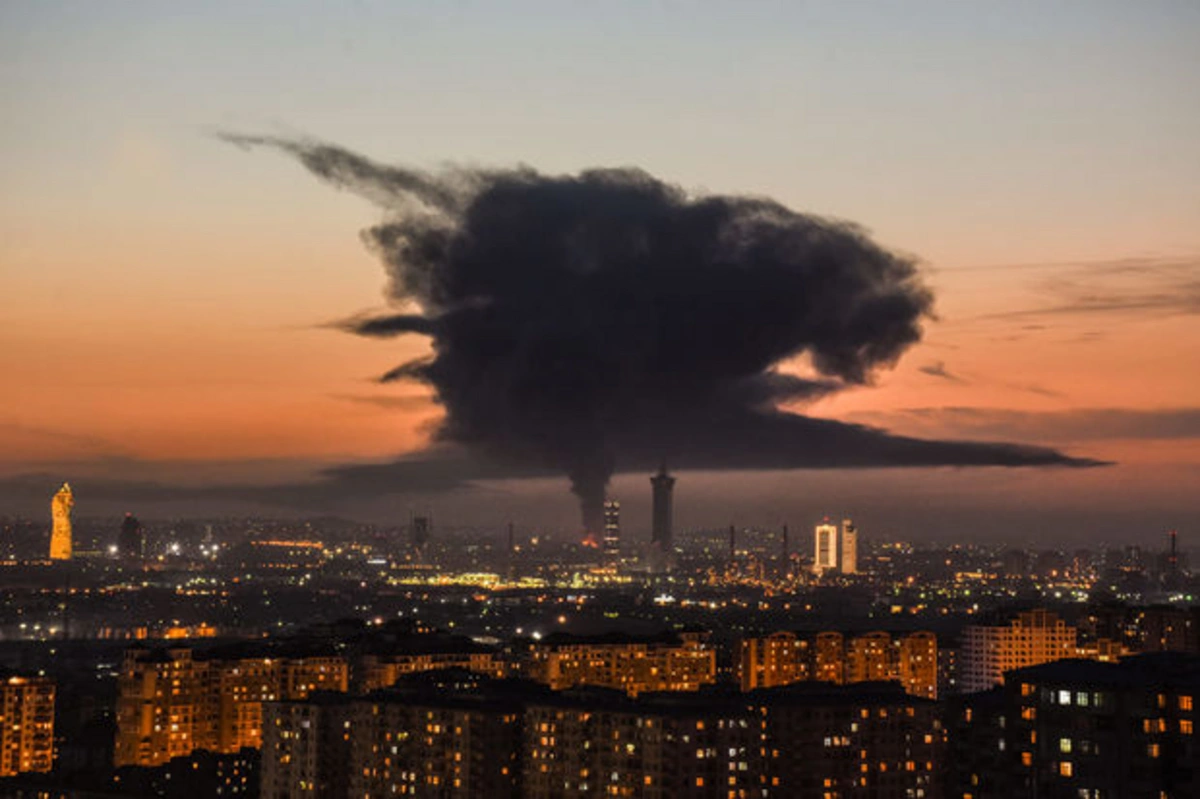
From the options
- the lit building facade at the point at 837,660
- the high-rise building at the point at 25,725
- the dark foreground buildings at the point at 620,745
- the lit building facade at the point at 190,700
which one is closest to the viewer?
the dark foreground buildings at the point at 620,745

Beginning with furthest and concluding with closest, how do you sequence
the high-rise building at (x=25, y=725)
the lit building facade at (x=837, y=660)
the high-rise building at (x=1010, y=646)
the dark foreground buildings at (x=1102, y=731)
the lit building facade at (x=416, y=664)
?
the high-rise building at (x=1010, y=646) → the lit building facade at (x=837, y=660) → the lit building facade at (x=416, y=664) → the high-rise building at (x=25, y=725) → the dark foreground buildings at (x=1102, y=731)

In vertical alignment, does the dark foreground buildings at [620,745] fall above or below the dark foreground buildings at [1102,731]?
below

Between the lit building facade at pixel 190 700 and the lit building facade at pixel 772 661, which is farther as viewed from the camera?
the lit building facade at pixel 772 661

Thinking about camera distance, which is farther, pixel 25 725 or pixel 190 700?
pixel 190 700

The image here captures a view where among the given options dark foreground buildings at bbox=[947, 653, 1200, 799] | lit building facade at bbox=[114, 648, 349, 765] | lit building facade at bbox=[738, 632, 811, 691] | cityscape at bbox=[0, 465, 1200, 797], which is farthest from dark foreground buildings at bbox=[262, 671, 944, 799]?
lit building facade at bbox=[738, 632, 811, 691]

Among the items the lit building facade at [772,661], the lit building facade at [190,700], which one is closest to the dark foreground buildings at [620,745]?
the lit building facade at [190,700]

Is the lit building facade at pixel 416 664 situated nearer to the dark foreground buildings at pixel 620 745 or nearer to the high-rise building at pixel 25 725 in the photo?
the high-rise building at pixel 25 725

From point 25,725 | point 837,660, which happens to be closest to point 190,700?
point 25,725

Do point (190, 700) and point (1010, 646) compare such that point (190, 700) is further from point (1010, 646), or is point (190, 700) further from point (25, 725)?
point (1010, 646)

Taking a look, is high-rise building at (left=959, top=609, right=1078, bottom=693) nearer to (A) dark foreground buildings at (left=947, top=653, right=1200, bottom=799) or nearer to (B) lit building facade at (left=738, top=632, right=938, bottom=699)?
(B) lit building facade at (left=738, top=632, right=938, bottom=699)
